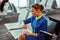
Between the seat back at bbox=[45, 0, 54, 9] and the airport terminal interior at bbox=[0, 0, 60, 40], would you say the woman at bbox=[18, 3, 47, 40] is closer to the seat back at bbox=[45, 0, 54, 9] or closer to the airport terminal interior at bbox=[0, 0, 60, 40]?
the airport terminal interior at bbox=[0, 0, 60, 40]

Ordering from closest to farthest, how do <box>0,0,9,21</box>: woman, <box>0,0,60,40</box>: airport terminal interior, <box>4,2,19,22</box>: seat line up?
<box>0,0,60,40</box>: airport terminal interior
<box>0,0,9,21</box>: woman
<box>4,2,19,22</box>: seat

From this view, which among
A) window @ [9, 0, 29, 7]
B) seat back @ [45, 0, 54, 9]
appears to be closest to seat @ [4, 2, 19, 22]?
seat back @ [45, 0, 54, 9]

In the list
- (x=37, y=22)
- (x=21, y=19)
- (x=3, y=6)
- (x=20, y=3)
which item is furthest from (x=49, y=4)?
(x=37, y=22)

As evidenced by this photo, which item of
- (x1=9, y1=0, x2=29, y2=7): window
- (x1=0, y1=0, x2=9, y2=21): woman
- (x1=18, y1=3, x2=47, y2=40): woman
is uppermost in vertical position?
(x1=18, y1=3, x2=47, y2=40): woman

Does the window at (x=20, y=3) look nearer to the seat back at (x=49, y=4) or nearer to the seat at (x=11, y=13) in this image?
the seat at (x=11, y=13)

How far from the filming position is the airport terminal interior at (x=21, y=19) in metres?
2.98

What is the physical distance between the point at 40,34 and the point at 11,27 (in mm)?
1405

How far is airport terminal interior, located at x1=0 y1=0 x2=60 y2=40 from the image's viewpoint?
298 cm

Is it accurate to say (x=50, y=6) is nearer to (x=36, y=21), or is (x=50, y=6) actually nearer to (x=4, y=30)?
(x=4, y=30)

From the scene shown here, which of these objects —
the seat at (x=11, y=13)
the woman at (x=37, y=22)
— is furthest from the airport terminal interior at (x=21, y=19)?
the woman at (x=37, y=22)

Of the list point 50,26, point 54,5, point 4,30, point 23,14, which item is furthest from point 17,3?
point 50,26

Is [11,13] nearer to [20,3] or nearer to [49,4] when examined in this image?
[49,4]

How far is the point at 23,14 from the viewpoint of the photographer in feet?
13.7

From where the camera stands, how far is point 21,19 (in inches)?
163
